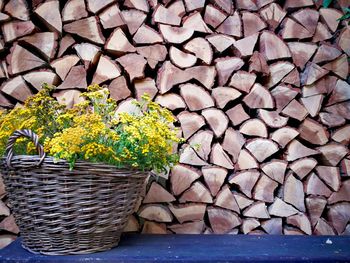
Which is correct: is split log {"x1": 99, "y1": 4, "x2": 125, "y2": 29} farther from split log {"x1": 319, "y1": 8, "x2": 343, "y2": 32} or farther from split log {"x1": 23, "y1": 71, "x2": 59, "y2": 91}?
split log {"x1": 319, "y1": 8, "x2": 343, "y2": 32}

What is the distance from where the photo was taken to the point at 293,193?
170 centimetres

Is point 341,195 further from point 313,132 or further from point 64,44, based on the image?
point 64,44

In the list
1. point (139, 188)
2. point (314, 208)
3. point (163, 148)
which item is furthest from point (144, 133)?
point (314, 208)

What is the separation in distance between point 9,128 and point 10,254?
1.34ft

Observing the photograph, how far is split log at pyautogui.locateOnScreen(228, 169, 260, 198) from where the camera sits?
1668mm

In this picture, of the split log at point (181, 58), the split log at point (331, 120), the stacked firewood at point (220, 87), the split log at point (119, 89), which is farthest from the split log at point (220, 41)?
the split log at point (331, 120)

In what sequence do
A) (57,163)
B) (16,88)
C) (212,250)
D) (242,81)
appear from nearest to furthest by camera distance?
(57,163) < (212,250) < (16,88) < (242,81)

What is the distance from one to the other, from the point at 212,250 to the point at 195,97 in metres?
0.65

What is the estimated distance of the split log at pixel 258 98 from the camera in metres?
1.71

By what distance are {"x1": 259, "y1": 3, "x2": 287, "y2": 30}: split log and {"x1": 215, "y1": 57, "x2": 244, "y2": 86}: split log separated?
247 millimetres

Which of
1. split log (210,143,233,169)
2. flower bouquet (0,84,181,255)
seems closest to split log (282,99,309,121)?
split log (210,143,233,169)

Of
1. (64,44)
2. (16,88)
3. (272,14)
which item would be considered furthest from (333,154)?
(16,88)

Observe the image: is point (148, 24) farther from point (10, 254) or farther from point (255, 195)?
point (10, 254)

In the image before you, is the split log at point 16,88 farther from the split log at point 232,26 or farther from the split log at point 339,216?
the split log at point 339,216
